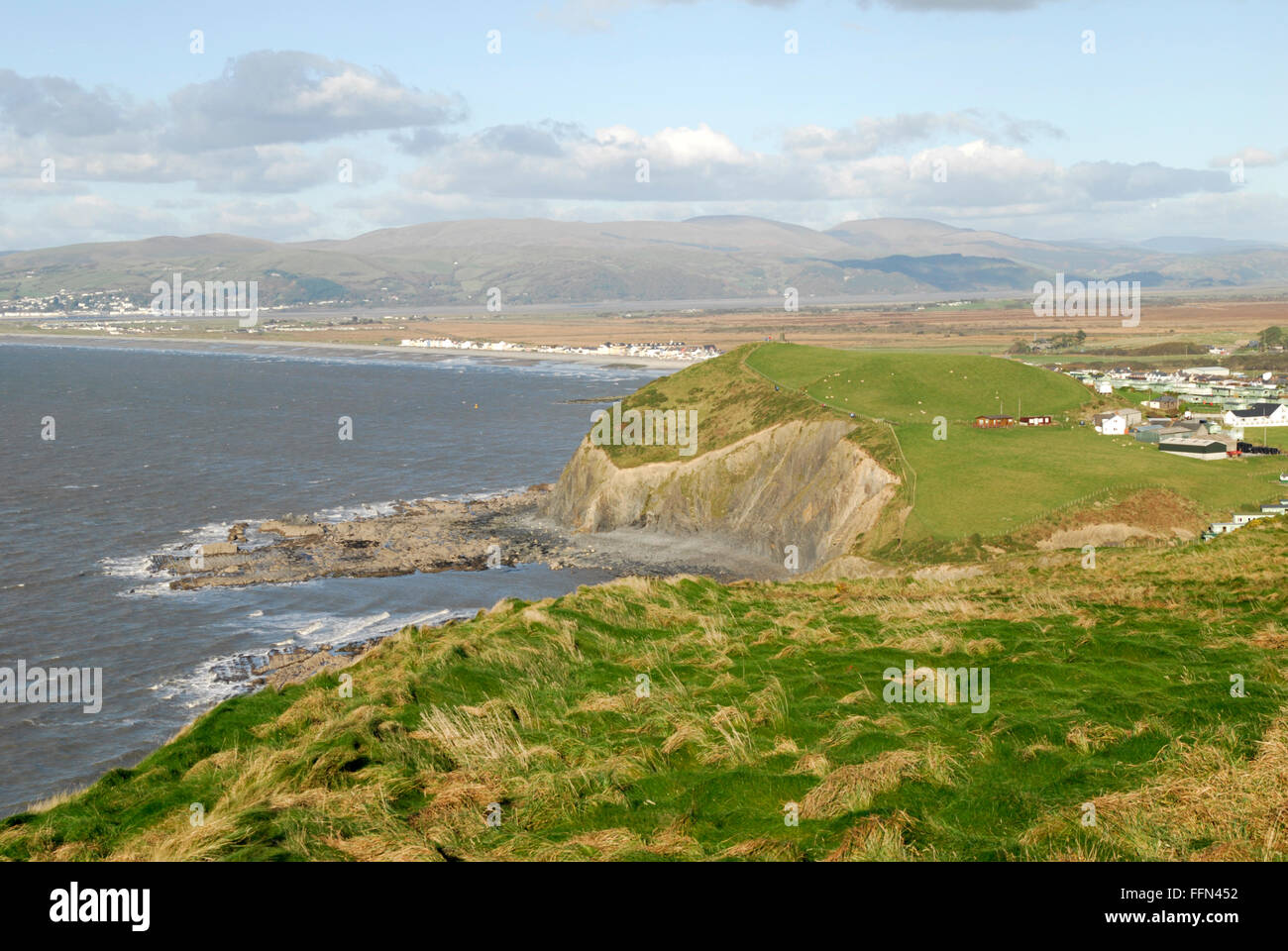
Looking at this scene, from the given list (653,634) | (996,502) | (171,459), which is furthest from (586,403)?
(653,634)

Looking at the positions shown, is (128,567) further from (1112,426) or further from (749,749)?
(1112,426)

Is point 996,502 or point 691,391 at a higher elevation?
point 691,391

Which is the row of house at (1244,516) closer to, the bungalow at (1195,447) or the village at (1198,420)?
the village at (1198,420)

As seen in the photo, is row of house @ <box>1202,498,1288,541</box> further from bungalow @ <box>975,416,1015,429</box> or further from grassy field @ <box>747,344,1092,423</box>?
grassy field @ <box>747,344,1092,423</box>

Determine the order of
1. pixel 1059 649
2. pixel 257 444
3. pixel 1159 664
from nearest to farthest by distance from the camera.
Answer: pixel 1159 664 → pixel 1059 649 → pixel 257 444

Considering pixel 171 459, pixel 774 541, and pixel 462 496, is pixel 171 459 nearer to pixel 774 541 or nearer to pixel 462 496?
pixel 462 496
